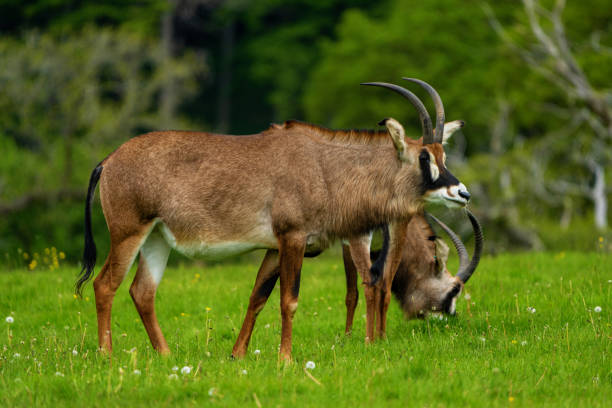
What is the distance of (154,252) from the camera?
7926mm

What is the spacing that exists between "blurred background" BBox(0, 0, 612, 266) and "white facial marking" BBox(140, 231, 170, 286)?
203 inches

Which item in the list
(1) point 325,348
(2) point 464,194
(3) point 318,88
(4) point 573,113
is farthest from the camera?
(3) point 318,88

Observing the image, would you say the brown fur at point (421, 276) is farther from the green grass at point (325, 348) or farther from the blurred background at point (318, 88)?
the blurred background at point (318, 88)

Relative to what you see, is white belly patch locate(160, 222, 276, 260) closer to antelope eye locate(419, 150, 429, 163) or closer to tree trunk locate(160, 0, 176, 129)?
antelope eye locate(419, 150, 429, 163)

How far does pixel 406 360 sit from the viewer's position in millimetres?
6758

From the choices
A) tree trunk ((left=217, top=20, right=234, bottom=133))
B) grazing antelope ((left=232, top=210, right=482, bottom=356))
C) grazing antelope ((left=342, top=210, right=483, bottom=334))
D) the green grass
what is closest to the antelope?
the green grass

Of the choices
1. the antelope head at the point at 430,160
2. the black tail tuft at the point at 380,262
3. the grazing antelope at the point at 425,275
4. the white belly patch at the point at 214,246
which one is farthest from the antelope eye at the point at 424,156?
the grazing antelope at the point at 425,275

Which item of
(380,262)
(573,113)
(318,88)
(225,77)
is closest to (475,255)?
(380,262)

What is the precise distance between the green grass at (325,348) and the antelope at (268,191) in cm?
80

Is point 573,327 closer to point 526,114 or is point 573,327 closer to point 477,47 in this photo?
point 526,114

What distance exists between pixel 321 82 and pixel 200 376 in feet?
130

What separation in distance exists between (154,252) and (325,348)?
1.82 m

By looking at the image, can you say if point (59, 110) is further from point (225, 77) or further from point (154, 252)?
point (225, 77)

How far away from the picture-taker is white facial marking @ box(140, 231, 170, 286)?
7.91 metres
